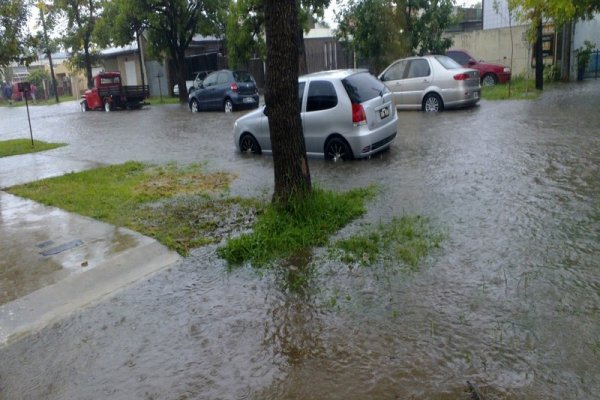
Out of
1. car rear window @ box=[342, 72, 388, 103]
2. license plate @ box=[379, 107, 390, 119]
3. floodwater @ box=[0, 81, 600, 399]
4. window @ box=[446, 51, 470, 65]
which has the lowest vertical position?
floodwater @ box=[0, 81, 600, 399]

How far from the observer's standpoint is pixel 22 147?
1566 centimetres

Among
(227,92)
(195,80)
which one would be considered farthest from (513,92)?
(195,80)

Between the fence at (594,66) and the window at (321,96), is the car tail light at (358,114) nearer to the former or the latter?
the window at (321,96)

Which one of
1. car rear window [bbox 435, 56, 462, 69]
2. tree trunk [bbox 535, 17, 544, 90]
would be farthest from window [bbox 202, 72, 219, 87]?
tree trunk [bbox 535, 17, 544, 90]

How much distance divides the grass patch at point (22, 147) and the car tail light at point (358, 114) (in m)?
9.46

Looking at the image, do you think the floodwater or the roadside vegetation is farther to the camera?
the roadside vegetation

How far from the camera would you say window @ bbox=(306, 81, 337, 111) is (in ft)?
33.7

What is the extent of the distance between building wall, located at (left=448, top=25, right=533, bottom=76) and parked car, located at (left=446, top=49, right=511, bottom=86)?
8.65 ft

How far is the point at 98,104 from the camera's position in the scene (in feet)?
100

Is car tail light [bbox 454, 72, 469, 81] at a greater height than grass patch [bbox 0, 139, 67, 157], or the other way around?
car tail light [bbox 454, 72, 469, 81]

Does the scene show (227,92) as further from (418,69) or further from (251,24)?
(418,69)

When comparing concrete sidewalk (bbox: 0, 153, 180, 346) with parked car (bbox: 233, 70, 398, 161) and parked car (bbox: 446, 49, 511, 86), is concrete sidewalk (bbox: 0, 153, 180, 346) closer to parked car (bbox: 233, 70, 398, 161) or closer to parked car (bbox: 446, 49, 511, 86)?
parked car (bbox: 233, 70, 398, 161)

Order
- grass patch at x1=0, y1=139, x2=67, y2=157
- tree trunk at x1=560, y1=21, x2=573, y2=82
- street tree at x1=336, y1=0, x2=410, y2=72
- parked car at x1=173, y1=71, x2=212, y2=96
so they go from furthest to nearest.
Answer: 1. parked car at x1=173, y1=71, x2=212, y2=96
2. tree trunk at x1=560, y1=21, x2=573, y2=82
3. street tree at x1=336, y1=0, x2=410, y2=72
4. grass patch at x1=0, y1=139, x2=67, y2=157

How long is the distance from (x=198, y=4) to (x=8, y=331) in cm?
2615
